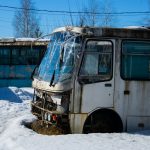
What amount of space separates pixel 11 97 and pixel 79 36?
10.5 meters

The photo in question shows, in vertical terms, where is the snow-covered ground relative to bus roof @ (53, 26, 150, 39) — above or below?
below

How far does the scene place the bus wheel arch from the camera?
36.5 feet

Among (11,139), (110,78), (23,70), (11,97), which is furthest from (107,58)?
(23,70)

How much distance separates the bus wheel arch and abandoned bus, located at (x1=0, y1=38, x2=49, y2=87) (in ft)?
50.6

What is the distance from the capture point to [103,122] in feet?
36.8

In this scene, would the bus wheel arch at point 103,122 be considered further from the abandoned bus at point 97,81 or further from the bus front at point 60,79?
the bus front at point 60,79

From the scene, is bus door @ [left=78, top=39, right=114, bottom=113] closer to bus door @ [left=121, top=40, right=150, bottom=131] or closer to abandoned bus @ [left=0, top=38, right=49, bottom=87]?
bus door @ [left=121, top=40, right=150, bottom=131]

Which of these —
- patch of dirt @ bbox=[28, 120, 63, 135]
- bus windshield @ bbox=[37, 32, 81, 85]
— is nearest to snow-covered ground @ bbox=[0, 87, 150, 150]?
patch of dirt @ bbox=[28, 120, 63, 135]

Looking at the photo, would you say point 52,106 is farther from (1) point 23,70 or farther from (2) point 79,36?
(1) point 23,70

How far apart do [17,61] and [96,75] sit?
16.1m


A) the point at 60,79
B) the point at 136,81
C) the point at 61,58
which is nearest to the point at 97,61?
the point at 61,58

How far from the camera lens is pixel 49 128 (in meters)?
11.5

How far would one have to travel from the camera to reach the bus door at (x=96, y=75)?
10.9 meters

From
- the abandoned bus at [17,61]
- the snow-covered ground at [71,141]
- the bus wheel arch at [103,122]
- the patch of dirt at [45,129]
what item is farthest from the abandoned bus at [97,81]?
the abandoned bus at [17,61]
